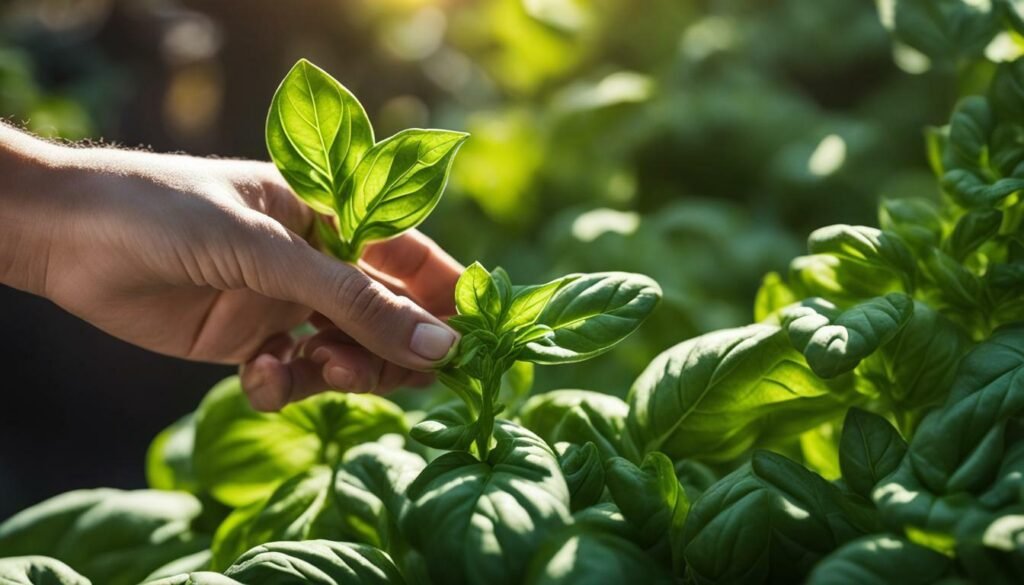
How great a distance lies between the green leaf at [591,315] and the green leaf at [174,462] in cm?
40

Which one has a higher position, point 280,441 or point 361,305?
point 361,305

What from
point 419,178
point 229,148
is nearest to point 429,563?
point 419,178

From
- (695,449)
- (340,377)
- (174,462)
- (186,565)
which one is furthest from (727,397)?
(174,462)

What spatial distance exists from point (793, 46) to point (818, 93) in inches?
2.9

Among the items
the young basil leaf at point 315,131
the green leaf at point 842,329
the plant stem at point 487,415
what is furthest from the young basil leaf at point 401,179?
the green leaf at point 842,329

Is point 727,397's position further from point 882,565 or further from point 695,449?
point 882,565

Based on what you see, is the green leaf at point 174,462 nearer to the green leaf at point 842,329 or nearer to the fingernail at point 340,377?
the fingernail at point 340,377

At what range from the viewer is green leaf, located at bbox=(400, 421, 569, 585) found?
0.47m

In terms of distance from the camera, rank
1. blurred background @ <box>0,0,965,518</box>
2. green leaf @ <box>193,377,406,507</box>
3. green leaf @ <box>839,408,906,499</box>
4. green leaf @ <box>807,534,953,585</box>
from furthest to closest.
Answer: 1. blurred background @ <box>0,0,965,518</box>
2. green leaf @ <box>193,377,406,507</box>
3. green leaf @ <box>839,408,906,499</box>
4. green leaf @ <box>807,534,953,585</box>

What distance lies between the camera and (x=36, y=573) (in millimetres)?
600

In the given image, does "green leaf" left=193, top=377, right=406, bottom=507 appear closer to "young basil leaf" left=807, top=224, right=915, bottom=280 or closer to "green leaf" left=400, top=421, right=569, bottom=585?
"green leaf" left=400, top=421, right=569, bottom=585

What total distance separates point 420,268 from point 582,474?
0.33 meters

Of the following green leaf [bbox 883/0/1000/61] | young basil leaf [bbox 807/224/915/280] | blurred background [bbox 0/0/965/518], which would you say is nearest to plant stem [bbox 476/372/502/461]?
young basil leaf [bbox 807/224/915/280]

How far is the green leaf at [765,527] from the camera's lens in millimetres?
515
